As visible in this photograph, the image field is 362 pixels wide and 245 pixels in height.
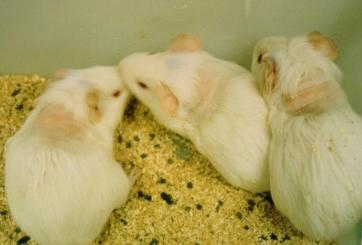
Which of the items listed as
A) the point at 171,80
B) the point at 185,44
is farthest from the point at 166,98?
the point at 185,44

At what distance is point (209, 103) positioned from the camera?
2.44 meters

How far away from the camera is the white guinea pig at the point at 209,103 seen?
2.31 m

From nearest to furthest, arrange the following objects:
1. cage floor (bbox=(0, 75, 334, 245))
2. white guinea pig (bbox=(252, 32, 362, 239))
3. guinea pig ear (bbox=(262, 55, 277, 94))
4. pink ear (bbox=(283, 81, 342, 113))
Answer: white guinea pig (bbox=(252, 32, 362, 239)) < pink ear (bbox=(283, 81, 342, 113)) < guinea pig ear (bbox=(262, 55, 277, 94)) < cage floor (bbox=(0, 75, 334, 245))

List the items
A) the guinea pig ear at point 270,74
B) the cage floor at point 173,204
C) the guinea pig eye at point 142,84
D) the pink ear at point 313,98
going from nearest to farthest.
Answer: the pink ear at point 313,98
the guinea pig ear at point 270,74
the cage floor at point 173,204
the guinea pig eye at point 142,84

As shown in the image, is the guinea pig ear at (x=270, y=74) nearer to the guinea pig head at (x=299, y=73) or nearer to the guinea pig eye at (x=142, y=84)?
the guinea pig head at (x=299, y=73)

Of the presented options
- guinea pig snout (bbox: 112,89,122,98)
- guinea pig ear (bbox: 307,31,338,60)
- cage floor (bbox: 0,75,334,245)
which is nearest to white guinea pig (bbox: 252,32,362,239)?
guinea pig ear (bbox: 307,31,338,60)

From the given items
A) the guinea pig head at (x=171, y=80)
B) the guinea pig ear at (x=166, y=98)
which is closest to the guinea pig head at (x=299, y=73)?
the guinea pig head at (x=171, y=80)

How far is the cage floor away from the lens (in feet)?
7.91

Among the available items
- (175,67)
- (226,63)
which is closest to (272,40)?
(226,63)

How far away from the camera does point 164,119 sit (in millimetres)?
2588

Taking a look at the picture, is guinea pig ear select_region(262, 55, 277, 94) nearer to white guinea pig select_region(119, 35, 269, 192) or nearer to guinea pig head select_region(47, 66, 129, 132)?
white guinea pig select_region(119, 35, 269, 192)

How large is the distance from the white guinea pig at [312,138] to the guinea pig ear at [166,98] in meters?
0.48

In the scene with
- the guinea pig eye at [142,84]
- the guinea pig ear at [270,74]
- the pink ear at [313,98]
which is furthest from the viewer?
the guinea pig eye at [142,84]

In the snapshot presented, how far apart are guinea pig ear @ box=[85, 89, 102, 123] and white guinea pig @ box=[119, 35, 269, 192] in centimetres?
24
